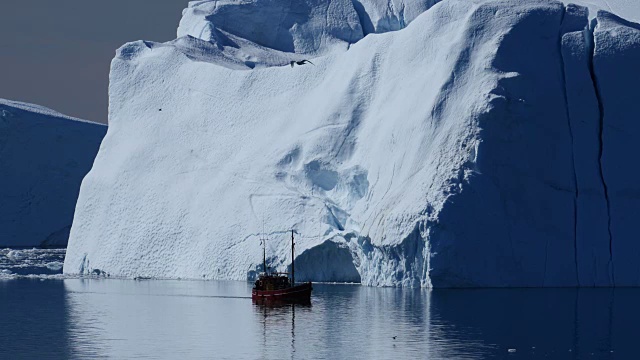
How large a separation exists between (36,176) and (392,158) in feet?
92.5

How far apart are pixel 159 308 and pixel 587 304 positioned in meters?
9.97

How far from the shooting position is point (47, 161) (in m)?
57.5

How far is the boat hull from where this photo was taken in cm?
2925

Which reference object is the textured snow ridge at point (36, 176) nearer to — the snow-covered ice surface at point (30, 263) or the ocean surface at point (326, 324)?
the snow-covered ice surface at point (30, 263)

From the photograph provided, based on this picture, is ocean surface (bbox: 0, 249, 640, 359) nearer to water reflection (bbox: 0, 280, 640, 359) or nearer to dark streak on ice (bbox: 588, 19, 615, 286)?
water reflection (bbox: 0, 280, 640, 359)

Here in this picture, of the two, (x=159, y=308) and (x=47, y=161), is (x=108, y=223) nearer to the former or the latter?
(x=159, y=308)

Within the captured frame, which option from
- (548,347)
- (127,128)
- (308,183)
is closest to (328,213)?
(308,183)

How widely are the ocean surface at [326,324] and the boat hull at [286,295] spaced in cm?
35

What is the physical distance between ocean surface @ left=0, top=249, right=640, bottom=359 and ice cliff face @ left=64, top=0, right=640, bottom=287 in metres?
1.14

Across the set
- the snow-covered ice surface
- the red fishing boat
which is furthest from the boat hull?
the snow-covered ice surface

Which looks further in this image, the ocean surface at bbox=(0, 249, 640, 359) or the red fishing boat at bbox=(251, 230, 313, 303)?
the red fishing boat at bbox=(251, 230, 313, 303)

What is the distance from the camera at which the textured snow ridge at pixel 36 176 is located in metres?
55.9

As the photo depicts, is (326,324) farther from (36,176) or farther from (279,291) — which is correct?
(36,176)

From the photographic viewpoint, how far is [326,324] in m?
24.6
